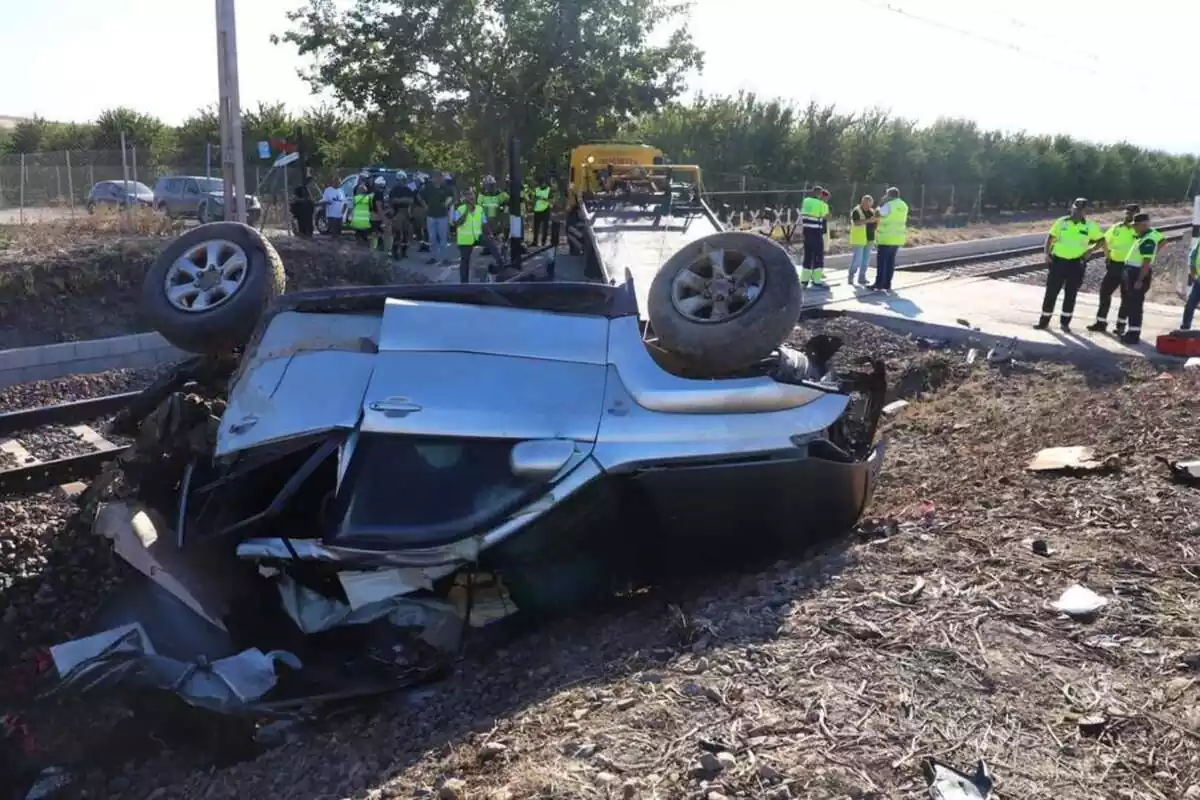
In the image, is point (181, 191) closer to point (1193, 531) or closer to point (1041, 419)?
point (1041, 419)

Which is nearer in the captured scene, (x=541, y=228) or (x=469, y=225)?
(x=469, y=225)

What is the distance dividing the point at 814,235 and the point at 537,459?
1112 centimetres

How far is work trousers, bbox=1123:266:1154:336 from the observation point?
385 inches

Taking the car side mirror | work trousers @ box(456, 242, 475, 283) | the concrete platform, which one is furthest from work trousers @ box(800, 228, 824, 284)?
the car side mirror

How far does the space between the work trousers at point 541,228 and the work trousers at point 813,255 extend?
20.3 ft

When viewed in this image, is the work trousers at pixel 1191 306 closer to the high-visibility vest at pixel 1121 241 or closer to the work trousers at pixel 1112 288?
the work trousers at pixel 1112 288

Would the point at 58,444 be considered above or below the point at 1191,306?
below

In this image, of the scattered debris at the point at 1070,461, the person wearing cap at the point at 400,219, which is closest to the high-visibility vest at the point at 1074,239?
the scattered debris at the point at 1070,461

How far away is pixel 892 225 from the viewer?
13914 millimetres

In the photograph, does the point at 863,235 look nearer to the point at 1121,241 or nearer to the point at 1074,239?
the point at 1074,239

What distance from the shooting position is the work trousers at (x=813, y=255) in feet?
45.9

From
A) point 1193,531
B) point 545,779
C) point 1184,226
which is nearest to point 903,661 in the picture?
point 545,779

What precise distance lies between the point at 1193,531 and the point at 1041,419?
9.37 ft

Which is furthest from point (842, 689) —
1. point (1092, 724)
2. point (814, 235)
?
point (814, 235)
